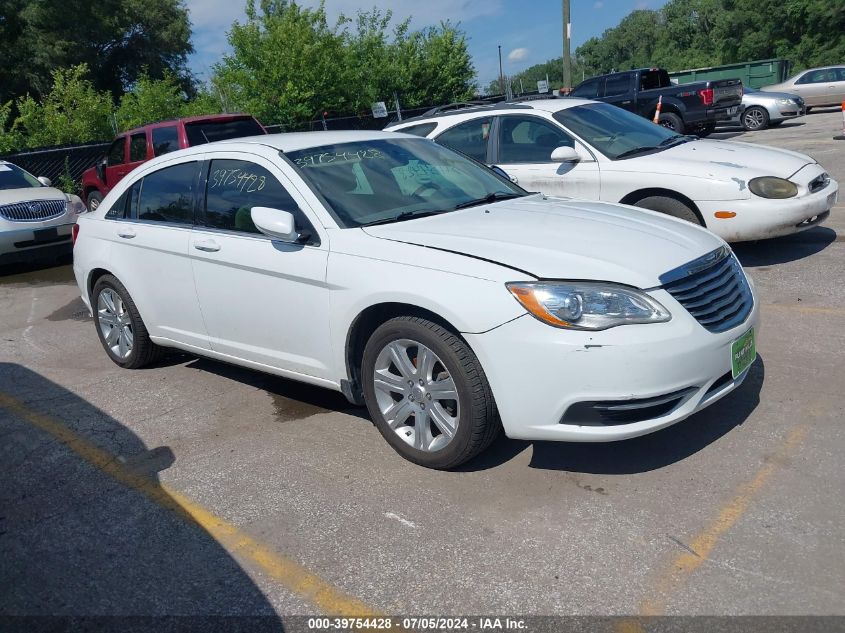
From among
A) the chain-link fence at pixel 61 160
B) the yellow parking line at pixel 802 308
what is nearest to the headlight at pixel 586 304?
the yellow parking line at pixel 802 308

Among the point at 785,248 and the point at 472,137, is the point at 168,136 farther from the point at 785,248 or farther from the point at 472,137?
the point at 785,248

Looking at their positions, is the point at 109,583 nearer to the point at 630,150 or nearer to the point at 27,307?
the point at 630,150

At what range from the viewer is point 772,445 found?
3795 mm

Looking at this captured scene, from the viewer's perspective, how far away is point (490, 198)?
15.5 feet

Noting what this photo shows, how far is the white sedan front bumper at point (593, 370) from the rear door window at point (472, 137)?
4756 millimetres

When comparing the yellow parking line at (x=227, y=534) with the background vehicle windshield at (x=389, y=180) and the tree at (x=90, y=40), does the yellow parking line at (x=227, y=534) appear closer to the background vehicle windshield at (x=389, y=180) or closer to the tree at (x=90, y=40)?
the background vehicle windshield at (x=389, y=180)

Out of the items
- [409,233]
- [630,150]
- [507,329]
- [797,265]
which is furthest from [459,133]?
[507,329]

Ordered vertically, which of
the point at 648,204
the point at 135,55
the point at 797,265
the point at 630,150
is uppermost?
the point at 135,55

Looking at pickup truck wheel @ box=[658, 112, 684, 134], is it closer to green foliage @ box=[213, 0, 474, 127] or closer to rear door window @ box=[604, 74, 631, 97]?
rear door window @ box=[604, 74, 631, 97]

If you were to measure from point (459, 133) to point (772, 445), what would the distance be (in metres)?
5.13

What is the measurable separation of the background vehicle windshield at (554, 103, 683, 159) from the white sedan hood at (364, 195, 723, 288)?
3.13 m

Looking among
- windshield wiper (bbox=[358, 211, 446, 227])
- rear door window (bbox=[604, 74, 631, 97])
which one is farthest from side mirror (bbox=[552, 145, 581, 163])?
rear door window (bbox=[604, 74, 631, 97])

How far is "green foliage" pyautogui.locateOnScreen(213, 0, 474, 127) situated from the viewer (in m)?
20.5

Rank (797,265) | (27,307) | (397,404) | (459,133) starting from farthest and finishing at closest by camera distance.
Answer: (27,307) → (459,133) → (797,265) → (397,404)
